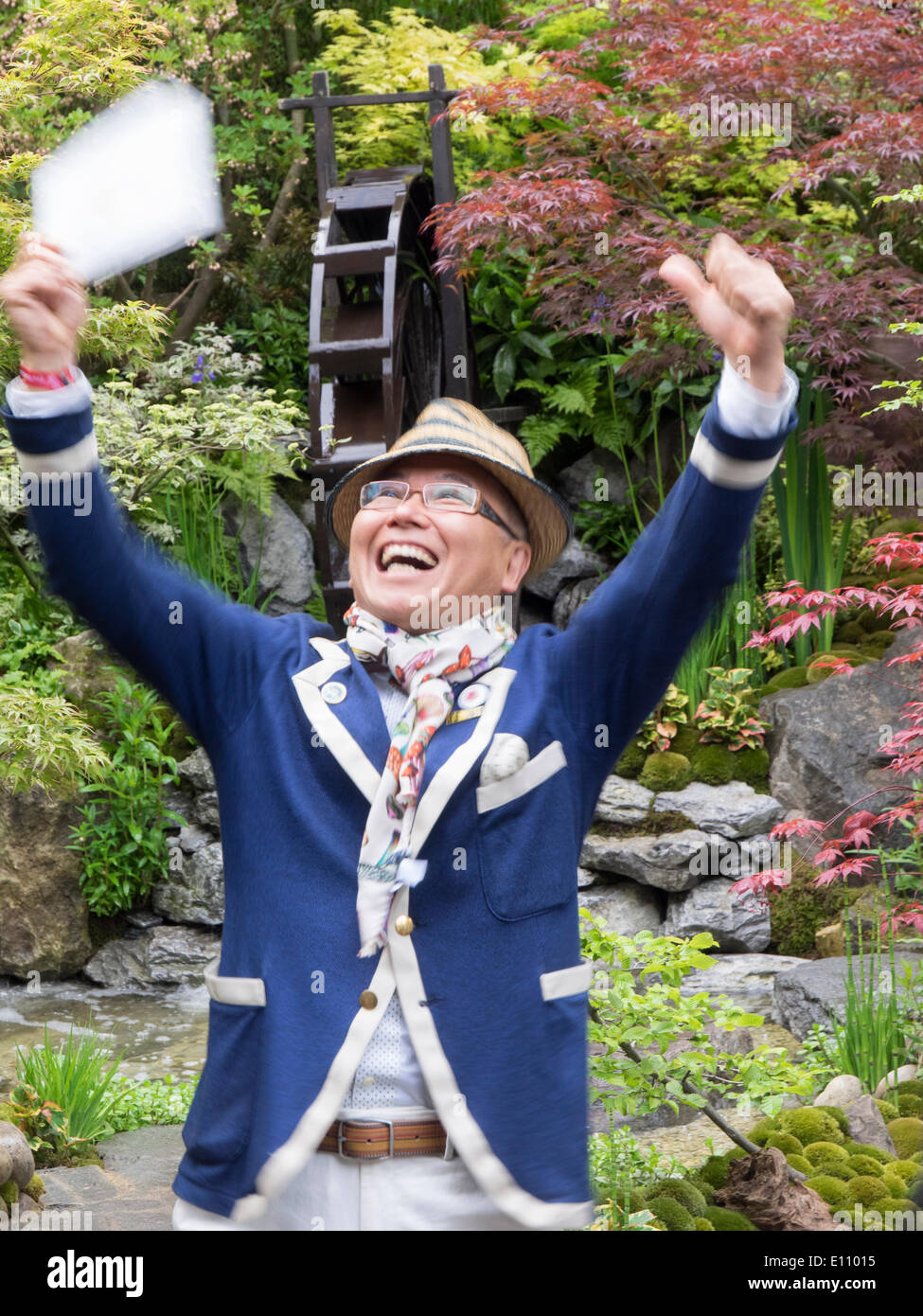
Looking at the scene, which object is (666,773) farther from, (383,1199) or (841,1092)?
(383,1199)

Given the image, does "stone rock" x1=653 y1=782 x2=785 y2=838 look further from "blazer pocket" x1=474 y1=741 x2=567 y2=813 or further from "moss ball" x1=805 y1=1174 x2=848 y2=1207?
"blazer pocket" x1=474 y1=741 x2=567 y2=813

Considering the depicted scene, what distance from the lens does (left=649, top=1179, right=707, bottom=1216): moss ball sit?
291cm

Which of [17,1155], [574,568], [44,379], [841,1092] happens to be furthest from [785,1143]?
[574,568]

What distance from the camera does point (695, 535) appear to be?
55.6 inches

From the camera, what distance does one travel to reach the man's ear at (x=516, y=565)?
1.74m

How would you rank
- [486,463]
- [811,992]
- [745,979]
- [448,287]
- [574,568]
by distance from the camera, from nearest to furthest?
[486,463] → [811,992] → [745,979] → [448,287] → [574,568]

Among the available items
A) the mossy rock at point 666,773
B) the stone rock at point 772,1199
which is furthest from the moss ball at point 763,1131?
the mossy rock at point 666,773

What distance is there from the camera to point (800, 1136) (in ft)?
11.0

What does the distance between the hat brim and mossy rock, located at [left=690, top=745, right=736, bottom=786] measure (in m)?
4.66

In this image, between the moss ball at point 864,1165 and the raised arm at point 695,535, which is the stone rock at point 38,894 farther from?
the raised arm at point 695,535

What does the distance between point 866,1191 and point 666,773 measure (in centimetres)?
340

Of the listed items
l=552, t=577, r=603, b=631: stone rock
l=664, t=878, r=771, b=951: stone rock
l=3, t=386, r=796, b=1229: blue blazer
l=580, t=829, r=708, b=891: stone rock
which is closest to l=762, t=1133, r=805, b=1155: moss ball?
l=3, t=386, r=796, b=1229: blue blazer
